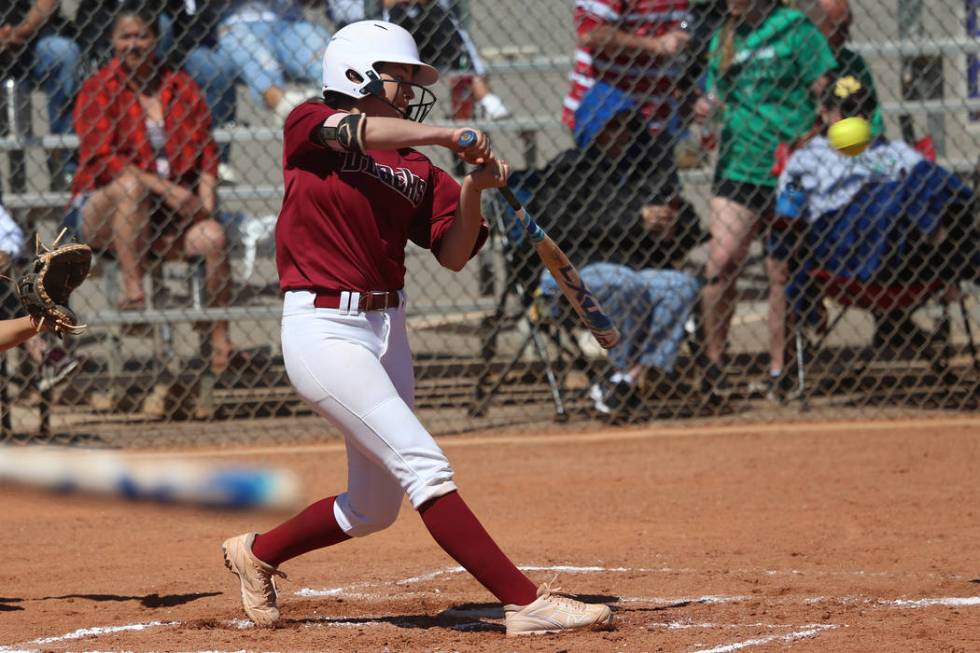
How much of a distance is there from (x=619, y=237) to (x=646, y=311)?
1.39 feet

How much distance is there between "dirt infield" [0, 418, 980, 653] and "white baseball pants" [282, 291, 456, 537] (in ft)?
1.09

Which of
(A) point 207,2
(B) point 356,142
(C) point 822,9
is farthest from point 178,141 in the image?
(B) point 356,142

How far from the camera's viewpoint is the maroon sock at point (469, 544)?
3.67 m

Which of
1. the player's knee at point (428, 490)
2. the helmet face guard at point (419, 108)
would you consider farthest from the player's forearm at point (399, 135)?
the player's knee at point (428, 490)

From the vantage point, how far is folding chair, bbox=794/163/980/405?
25.0 feet

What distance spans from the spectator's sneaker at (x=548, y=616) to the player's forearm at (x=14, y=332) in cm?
163

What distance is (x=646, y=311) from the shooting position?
24.3ft

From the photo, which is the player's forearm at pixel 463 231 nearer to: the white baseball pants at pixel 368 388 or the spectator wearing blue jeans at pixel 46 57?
the white baseball pants at pixel 368 388

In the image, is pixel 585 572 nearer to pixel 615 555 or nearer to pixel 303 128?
pixel 615 555

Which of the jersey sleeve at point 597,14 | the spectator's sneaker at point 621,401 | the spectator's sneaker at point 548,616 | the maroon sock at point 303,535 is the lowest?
the spectator's sneaker at point 621,401

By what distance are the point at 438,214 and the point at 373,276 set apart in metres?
0.33

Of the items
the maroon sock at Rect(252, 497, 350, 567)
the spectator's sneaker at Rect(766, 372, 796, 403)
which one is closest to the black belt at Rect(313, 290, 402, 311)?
the maroon sock at Rect(252, 497, 350, 567)

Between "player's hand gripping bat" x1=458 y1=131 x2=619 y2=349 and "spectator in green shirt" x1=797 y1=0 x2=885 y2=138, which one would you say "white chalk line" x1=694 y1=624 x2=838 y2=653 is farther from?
"spectator in green shirt" x1=797 y1=0 x2=885 y2=138

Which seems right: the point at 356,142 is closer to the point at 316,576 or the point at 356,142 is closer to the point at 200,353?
the point at 316,576
